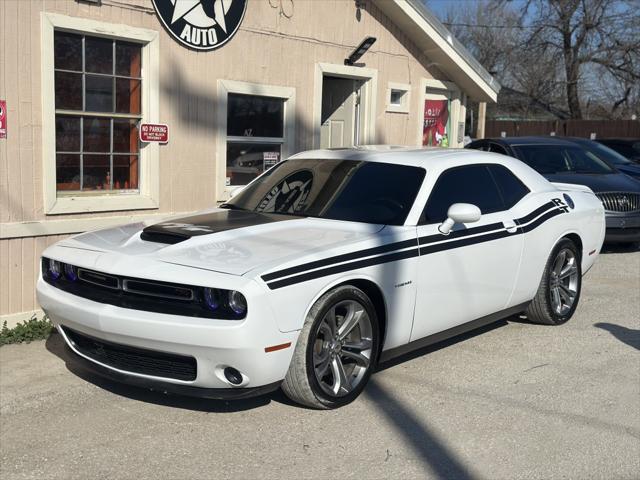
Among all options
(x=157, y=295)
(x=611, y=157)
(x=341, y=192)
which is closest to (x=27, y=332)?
(x=157, y=295)

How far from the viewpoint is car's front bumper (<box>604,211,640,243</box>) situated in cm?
1070

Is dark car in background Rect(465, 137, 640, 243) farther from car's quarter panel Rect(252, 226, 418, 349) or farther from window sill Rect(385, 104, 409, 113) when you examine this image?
car's quarter panel Rect(252, 226, 418, 349)

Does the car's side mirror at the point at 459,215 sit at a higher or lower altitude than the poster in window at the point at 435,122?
lower

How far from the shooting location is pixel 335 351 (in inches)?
186

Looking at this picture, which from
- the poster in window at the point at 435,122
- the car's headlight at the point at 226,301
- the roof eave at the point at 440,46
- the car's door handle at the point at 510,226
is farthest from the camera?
the poster in window at the point at 435,122

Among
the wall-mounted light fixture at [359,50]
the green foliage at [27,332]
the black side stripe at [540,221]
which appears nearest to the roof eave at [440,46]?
the wall-mounted light fixture at [359,50]

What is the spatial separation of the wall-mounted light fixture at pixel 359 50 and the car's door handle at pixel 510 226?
4500mm

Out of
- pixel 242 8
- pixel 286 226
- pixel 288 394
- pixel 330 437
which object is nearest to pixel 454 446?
pixel 330 437

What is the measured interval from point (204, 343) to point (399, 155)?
8.03ft

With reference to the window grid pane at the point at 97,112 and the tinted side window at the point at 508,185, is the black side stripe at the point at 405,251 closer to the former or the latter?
the tinted side window at the point at 508,185

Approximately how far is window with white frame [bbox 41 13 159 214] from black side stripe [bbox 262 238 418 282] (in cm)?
350

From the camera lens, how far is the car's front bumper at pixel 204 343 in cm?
415

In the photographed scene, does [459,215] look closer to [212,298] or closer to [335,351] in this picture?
[335,351]

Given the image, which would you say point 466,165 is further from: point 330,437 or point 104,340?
point 104,340
